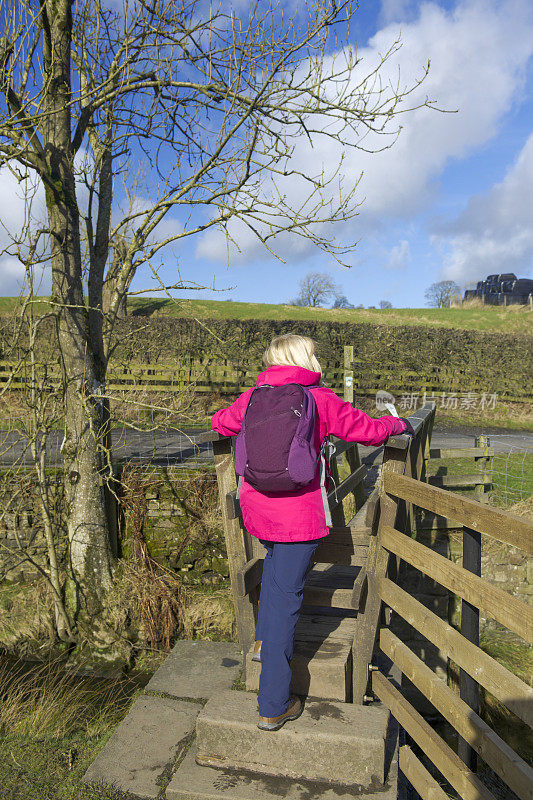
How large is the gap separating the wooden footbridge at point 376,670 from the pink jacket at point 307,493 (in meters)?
0.25

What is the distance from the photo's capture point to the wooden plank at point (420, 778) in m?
2.97

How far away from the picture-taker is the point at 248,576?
320cm

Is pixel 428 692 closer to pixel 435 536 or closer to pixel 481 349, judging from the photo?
pixel 435 536

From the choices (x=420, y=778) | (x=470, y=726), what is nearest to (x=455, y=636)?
(x=470, y=726)

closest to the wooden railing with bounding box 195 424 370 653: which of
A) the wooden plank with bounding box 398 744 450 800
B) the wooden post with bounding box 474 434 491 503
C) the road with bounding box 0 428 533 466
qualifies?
the wooden plank with bounding box 398 744 450 800

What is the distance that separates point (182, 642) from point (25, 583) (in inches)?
132

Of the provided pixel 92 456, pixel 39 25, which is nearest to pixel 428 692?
pixel 92 456

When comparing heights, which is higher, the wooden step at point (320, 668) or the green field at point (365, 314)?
the green field at point (365, 314)

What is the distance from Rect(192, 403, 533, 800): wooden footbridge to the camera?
94.1 inches

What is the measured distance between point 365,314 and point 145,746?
33.9 meters

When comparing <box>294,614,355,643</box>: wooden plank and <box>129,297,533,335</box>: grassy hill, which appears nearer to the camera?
<box>294,614,355,643</box>: wooden plank

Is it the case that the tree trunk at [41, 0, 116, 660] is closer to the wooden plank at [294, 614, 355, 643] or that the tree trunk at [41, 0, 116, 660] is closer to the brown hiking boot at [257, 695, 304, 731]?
the wooden plank at [294, 614, 355, 643]

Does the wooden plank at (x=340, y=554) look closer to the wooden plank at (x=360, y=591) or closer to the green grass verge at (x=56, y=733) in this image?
the wooden plank at (x=360, y=591)

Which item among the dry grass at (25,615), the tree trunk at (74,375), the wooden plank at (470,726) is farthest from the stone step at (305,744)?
the dry grass at (25,615)
